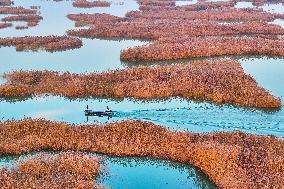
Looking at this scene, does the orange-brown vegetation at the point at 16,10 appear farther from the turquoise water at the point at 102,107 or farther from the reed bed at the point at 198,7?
the reed bed at the point at 198,7

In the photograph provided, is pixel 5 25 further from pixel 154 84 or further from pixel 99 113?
pixel 99 113

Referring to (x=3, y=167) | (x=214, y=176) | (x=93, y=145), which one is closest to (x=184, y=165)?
(x=214, y=176)

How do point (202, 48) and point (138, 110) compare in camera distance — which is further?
point (202, 48)

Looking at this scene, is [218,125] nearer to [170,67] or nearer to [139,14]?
[170,67]

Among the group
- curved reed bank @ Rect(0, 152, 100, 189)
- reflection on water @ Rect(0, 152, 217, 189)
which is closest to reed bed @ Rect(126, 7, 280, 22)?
reflection on water @ Rect(0, 152, 217, 189)

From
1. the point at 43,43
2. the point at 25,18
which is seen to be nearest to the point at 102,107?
the point at 43,43

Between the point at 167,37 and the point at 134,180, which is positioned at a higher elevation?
the point at 167,37
